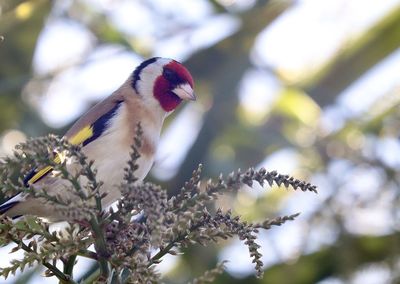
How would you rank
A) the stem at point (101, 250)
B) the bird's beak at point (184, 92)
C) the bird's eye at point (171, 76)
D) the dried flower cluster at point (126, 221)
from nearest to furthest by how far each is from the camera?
the dried flower cluster at point (126, 221) < the stem at point (101, 250) < the bird's beak at point (184, 92) < the bird's eye at point (171, 76)

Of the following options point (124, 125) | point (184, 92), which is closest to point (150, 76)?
point (184, 92)

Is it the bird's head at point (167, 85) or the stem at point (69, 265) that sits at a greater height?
the stem at point (69, 265)

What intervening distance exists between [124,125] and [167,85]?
1.20 feet

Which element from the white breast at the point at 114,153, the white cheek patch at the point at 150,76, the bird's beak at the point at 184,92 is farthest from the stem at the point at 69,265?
the white cheek patch at the point at 150,76

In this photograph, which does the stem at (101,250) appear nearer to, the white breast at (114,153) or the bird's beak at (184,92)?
the white breast at (114,153)

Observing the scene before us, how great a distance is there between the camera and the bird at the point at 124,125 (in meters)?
2.41

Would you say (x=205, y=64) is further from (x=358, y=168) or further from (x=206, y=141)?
(x=358, y=168)

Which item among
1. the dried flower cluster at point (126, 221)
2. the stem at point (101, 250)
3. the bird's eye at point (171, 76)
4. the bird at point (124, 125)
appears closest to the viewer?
the dried flower cluster at point (126, 221)

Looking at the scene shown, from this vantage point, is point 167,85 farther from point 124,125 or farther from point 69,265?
point 69,265

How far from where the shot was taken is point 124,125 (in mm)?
2770

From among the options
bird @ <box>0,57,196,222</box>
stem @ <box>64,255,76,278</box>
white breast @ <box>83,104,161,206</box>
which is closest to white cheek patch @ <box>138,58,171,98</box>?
bird @ <box>0,57,196,222</box>

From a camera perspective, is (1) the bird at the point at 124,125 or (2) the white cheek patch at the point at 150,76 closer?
(1) the bird at the point at 124,125

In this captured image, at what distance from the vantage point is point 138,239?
1.41m

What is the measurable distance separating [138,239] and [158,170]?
2.73 m
